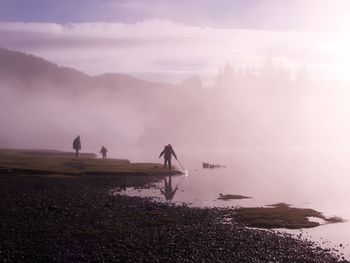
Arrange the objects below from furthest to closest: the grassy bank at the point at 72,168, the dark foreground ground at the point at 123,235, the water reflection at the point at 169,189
→ 1. the grassy bank at the point at 72,168
2. the water reflection at the point at 169,189
3. the dark foreground ground at the point at 123,235

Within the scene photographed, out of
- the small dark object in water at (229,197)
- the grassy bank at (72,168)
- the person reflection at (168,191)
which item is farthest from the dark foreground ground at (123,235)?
the grassy bank at (72,168)

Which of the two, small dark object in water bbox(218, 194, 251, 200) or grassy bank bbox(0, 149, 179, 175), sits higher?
grassy bank bbox(0, 149, 179, 175)

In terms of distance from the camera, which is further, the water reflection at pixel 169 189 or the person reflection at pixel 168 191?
the water reflection at pixel 169 189

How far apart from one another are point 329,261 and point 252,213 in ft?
49.8

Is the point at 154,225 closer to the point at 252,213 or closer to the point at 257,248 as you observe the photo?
the point at 257,248

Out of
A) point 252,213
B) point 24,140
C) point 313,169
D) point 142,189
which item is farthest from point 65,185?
point 24,140

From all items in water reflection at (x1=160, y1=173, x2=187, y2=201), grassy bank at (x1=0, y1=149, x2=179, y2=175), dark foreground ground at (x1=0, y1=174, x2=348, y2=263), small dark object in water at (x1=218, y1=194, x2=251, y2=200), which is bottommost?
dark foreground ground at (x1=0, y1=174, x2=348, y2=263)

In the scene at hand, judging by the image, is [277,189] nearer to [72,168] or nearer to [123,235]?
[72,168]

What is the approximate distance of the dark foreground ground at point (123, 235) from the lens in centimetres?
2622

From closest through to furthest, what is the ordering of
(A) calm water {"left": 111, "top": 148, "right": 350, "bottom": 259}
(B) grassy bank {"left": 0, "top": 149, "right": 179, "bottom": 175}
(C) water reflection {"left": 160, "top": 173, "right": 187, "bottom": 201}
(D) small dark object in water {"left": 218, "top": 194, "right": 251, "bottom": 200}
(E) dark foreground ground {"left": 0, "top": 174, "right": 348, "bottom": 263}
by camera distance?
1. (E) dark foreground ground {"left": 0, "top": 174, "right": 348, "bottom": 263}
2. (A) calm water {"left": 111, "top": 148, "right": 350, "bottom": 259}
3. (C) water reflection {"left": 160, "top": 173, "right": 187, "bottom": 201}
4. (D) small dark object in water {"left": 218, "top": 194, "right": 251, "bottom": 200}
5. (B) grassy bank {"left": 0, "top": 149, "right": 179, "bottom": 175}

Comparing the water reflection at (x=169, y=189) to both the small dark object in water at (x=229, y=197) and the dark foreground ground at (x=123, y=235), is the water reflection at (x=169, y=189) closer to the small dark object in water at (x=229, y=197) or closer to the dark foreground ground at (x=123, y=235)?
the small dark object in water at (x=229, y=197)

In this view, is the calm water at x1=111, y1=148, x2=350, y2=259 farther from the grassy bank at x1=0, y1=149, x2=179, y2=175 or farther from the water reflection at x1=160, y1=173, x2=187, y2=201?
the grassy bank at x1=0, y1=149, x2=179, y2=175

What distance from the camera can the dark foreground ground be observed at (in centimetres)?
2622

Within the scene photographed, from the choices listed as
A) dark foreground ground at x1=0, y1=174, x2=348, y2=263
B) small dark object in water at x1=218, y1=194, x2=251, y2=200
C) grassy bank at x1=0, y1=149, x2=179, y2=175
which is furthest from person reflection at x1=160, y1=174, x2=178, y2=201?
grassy bank at x1=0, y1=149, x2=179, y2=175
